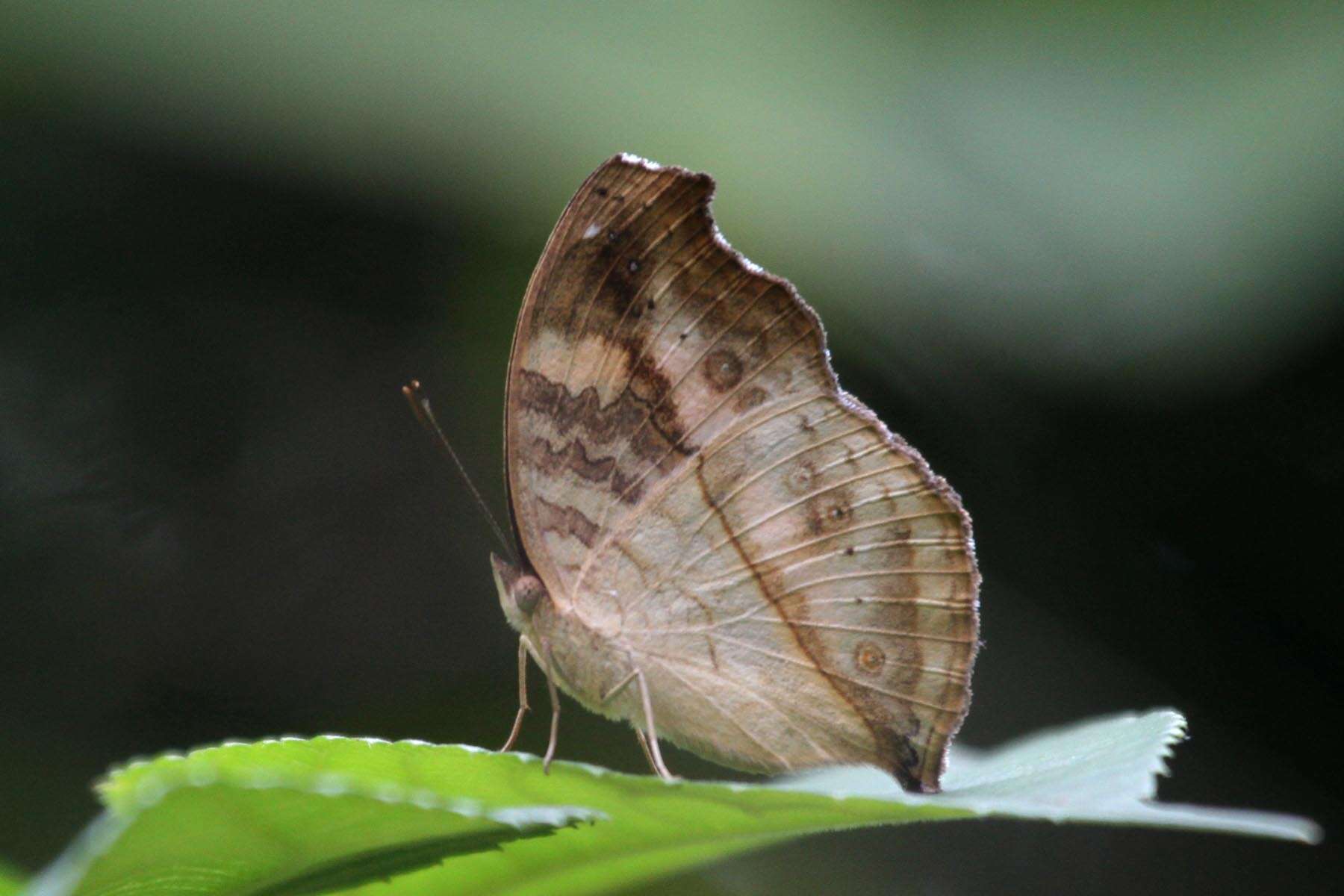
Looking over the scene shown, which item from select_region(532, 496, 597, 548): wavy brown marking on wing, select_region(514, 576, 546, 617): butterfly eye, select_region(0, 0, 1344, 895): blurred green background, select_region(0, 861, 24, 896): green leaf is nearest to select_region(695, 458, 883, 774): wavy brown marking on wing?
select_region(532, 496, 597, 548): wavy brown marking on wing

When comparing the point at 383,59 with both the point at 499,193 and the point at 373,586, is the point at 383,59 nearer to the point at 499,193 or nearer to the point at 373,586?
the point at 499,193

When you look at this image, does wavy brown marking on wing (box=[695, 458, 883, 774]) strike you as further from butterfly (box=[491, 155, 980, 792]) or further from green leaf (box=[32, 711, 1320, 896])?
green leaf (box=[32, 711, 1320, 896])

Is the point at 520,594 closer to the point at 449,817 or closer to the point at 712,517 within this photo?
the point at 712,517

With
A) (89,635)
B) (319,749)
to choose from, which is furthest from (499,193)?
(319,749)

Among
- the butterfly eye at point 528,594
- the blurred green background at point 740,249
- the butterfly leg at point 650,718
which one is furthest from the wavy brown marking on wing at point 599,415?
the blurred green background at point 740,249

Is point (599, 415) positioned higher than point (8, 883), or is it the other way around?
point (599, 415)

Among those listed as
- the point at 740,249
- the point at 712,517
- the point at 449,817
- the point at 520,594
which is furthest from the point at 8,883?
the point at 740,249
